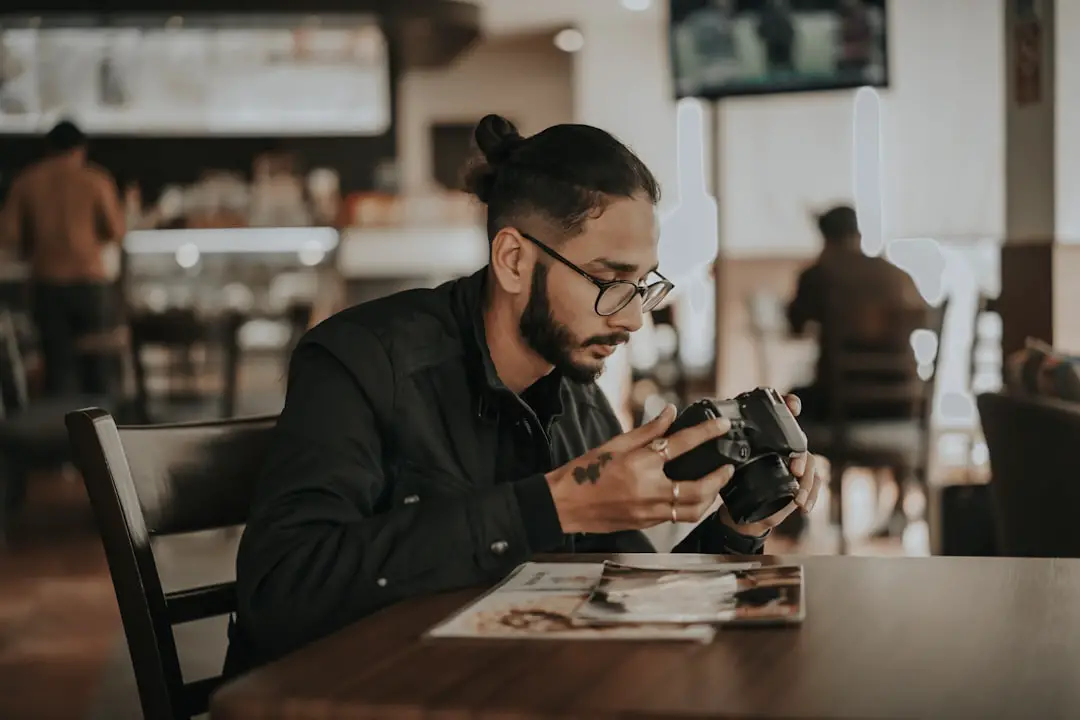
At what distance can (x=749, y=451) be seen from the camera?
1.27m

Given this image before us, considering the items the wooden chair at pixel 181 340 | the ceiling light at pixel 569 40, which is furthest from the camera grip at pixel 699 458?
the ceiling light at pixel 569 40

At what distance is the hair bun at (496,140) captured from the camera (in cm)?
163

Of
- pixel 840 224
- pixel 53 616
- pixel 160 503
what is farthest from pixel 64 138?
pixel 160 503

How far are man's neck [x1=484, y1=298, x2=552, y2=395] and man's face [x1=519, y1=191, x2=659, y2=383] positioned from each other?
0.06m

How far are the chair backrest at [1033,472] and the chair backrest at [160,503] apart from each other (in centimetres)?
142

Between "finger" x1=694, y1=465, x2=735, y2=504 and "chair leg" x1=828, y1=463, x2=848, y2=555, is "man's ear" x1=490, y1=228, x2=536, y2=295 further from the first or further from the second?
"chair leg" x1=828, y1=463, x2=848, y2=555

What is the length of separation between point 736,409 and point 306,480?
0.42 m

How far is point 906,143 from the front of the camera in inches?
286

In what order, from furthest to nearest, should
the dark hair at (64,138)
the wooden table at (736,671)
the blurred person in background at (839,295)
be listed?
the dark hair at (64,138) → the blurred person in background at (839,295) → the wooden table at (736,671)

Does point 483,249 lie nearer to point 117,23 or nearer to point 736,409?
point 117,23

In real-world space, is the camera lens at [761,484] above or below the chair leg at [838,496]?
above

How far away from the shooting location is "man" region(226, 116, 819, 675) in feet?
4.01

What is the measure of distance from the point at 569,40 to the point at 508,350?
941cm

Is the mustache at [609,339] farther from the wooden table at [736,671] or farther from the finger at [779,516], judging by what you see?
the wooden table at [736,671]
